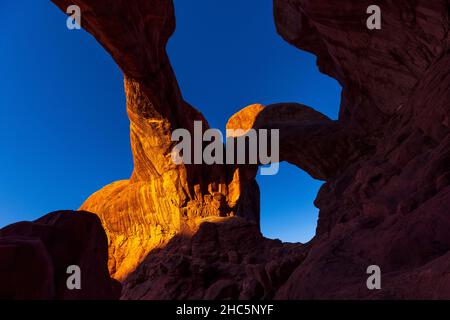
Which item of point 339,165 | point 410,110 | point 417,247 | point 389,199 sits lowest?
point 417,247

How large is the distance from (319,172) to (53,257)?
47.5 feet

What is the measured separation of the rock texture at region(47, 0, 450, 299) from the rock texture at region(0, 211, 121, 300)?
0.22m

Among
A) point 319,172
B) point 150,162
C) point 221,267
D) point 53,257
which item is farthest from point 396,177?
point 150,162

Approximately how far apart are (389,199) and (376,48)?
5.80 m

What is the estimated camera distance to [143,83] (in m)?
12.7

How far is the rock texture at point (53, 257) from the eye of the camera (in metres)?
3.05

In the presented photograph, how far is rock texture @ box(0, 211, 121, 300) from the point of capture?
120 inches

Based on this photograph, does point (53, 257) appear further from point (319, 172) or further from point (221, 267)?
point (319, 172)

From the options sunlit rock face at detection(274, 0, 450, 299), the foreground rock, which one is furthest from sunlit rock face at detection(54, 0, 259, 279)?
sunlit rock face at detection(274, 0, 450, 299)

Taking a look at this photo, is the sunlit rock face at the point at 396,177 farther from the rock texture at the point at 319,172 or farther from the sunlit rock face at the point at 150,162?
the sunlit rock face at the point at 150,162

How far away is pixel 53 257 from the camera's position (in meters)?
4.26

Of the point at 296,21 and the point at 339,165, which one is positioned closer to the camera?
the point at 296,21
